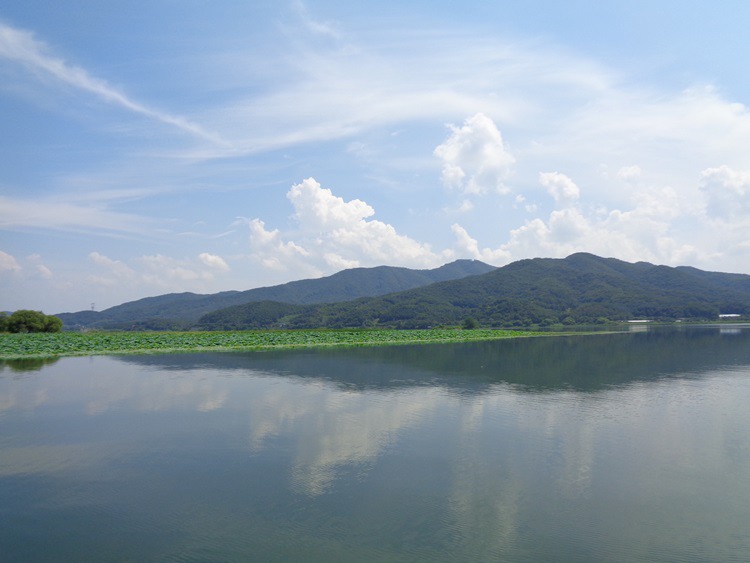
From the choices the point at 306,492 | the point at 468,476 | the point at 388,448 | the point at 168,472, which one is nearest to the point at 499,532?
the point at 468,476

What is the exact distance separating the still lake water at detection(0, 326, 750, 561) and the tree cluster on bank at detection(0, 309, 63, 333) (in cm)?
6974

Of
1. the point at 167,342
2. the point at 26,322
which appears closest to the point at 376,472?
the point at 167,342

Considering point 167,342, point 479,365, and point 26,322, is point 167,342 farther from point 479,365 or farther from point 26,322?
point 479,365

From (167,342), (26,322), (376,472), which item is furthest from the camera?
(26,322)

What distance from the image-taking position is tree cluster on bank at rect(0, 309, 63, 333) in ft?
300

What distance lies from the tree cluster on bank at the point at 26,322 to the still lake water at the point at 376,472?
6974 cm

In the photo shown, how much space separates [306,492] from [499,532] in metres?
5.99

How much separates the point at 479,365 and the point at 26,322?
3464 inches

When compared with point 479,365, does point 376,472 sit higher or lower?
higher

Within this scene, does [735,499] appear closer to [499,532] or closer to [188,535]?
[499,532]

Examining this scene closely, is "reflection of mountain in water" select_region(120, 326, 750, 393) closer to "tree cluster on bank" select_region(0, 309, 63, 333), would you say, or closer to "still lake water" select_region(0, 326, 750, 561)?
"still lake water" select_region(0, 326, 750, 561)

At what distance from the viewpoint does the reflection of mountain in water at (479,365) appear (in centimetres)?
3788

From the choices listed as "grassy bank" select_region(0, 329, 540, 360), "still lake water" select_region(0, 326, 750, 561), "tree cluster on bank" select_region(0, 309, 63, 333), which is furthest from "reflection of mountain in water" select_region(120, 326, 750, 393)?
"tree cluster on bank" select_region(0, 309, 63, 333)

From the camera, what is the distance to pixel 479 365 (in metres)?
49.4
